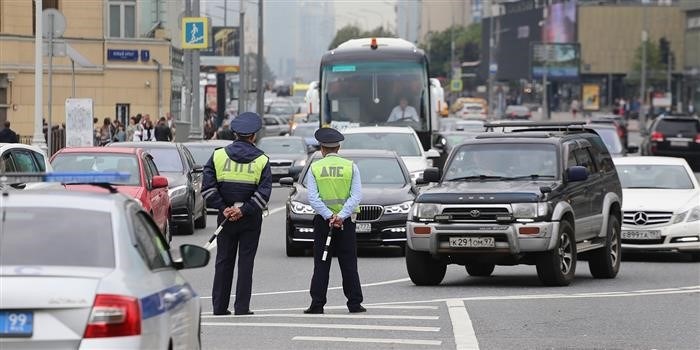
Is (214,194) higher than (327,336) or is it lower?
higher

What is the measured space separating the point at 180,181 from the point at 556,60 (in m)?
119

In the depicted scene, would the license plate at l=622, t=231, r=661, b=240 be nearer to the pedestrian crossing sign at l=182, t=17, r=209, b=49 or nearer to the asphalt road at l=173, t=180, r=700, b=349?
the asphalt road at l=173, t=180, r=700, b=349

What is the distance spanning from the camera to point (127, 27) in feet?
202

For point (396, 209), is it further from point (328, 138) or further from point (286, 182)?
point (328, 138)

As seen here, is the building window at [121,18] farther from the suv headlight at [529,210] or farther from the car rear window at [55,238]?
the car rear window at [55,238]

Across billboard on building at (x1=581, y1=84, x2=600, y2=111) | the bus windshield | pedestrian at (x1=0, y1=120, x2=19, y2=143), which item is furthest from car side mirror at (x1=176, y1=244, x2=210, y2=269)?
billboard on building at (x1=581, y1=84, x2=600, y2=111)

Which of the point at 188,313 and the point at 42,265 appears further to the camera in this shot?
the point at 188,313

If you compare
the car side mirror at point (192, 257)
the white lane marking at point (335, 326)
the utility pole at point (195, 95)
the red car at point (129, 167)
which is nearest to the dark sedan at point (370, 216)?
the red car at point (129, 167)

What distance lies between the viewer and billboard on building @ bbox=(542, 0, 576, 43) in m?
155

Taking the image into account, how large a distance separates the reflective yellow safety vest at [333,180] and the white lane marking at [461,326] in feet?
4.30

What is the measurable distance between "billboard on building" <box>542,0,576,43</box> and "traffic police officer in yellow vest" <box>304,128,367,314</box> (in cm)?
14247

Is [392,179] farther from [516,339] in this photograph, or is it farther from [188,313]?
[188,313]

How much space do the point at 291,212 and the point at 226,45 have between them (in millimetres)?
99783

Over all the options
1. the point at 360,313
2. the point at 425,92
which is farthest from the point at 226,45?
the point at 360,313
